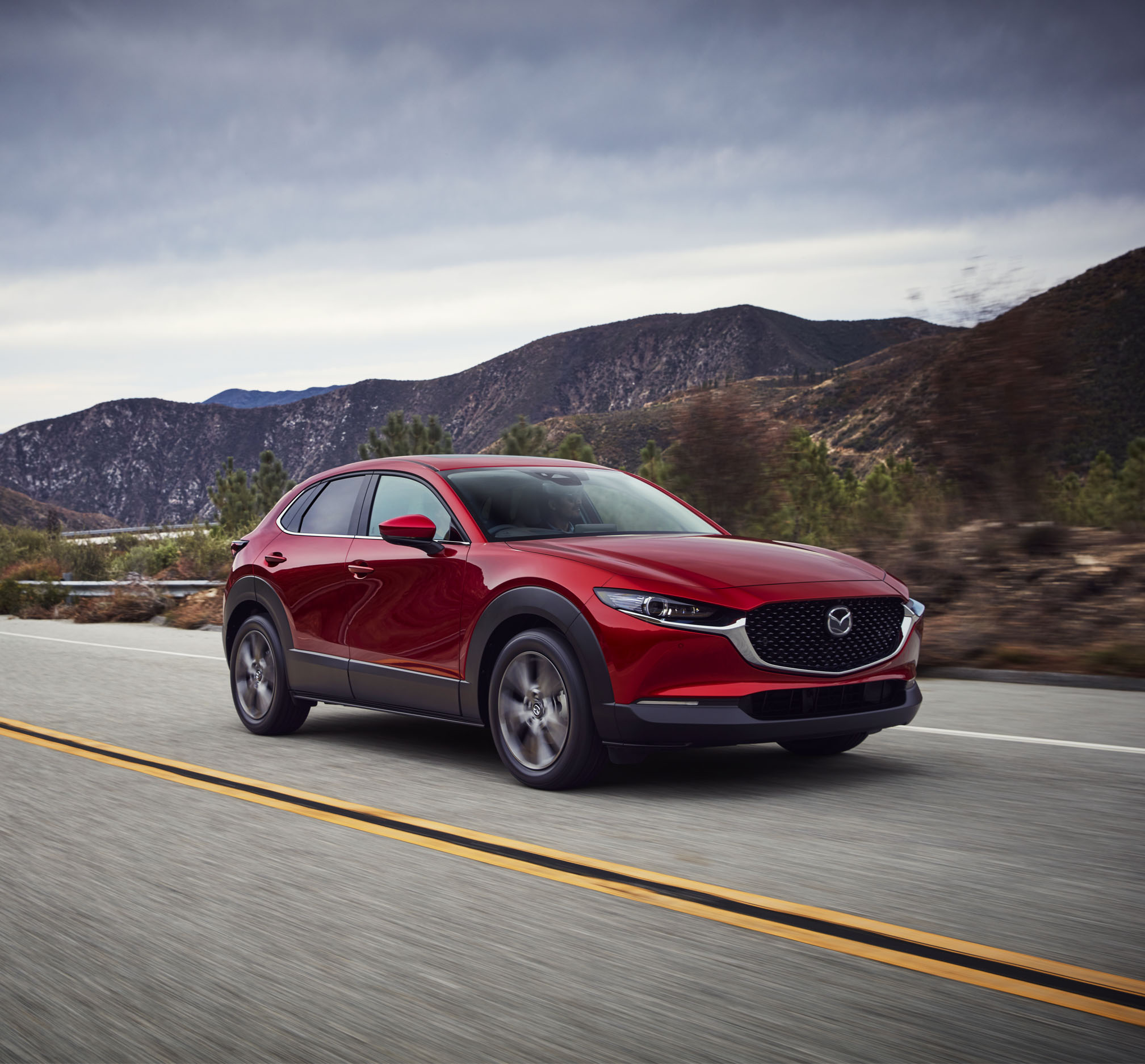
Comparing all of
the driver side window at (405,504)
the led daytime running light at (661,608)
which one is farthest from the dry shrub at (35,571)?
the led daytime running light at (661,608)

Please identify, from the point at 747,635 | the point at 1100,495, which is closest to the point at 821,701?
the point at 747,635

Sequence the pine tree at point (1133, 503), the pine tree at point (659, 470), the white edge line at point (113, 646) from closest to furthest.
Answer: the pine tree at point (1133, 503)
the white edge line at point (113, 646)
the pine tree at point (659, 470)

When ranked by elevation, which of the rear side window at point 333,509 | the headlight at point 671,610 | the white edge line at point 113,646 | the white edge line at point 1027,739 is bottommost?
the white edge line at point 1027,739

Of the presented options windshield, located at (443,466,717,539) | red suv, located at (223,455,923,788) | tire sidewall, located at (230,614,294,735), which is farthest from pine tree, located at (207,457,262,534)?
windshield, located at (443,466,717,539)

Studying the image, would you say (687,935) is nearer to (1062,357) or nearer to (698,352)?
(1062,357)

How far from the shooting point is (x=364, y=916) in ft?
13.6

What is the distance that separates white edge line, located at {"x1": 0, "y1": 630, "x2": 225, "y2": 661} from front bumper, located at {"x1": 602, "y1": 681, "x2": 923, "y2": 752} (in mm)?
8686

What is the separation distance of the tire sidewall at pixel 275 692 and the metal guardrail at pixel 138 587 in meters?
12.0

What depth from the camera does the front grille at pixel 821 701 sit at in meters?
5.55

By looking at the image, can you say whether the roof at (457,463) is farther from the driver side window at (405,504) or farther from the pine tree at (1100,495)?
the pine tree at (1100,495)

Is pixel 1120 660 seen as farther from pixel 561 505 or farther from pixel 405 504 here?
pixel 405 504

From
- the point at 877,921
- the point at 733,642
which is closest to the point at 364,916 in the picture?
the point at 877,921

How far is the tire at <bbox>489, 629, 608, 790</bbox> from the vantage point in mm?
5762

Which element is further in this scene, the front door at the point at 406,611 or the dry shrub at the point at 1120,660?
the dry shrub at the point at 1120,660
